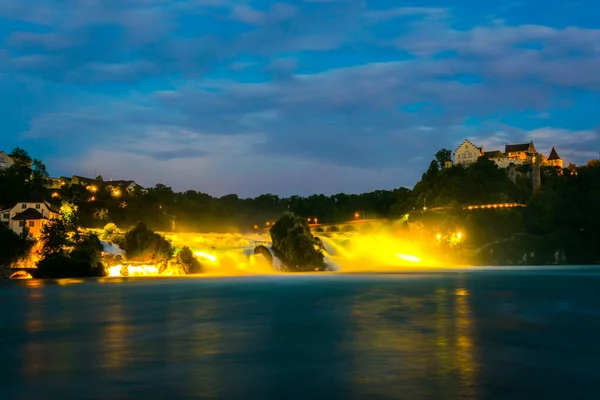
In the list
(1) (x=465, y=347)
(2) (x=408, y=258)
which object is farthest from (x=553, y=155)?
(1) (x=465, y=347)

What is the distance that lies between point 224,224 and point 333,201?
41857 mm

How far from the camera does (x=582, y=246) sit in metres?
105

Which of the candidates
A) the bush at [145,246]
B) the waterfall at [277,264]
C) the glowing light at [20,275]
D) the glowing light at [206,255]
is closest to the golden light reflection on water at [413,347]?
the bush at [145,246]

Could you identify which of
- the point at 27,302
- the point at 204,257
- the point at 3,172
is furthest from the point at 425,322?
the point at 3,172

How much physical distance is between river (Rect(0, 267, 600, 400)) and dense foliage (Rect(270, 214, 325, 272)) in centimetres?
3301

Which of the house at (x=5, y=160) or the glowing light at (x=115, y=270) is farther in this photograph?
the house at (x=5, y=160)

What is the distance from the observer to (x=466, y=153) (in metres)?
139

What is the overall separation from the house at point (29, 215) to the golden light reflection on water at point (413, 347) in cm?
5340

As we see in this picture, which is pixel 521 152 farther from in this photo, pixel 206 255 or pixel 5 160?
pixel 5 160

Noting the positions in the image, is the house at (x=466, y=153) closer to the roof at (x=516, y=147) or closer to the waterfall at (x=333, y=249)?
the roof at (x=516, y=147)

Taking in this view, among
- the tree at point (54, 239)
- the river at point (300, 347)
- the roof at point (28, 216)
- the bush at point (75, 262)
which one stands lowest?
the river at point (300, 347)

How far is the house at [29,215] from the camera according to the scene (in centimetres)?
7325

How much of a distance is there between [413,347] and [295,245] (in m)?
53.2

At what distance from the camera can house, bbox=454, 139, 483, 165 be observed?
137625mm
